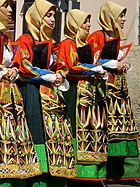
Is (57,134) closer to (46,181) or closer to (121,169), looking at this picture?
(46,181)

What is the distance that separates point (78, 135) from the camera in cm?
627

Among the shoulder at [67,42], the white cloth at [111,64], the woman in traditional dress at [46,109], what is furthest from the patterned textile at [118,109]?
the woman in traditional dress at [46,109]

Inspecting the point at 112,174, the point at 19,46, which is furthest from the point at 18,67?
the point at 112,174

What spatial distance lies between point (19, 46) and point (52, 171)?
116 cm

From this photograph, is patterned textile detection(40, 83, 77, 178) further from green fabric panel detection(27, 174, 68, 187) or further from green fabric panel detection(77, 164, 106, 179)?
green fabric panel detection(77, 164, 106, 179)

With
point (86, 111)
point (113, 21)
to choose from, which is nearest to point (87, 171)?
point (86, 111)

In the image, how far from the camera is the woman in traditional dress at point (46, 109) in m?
5.68

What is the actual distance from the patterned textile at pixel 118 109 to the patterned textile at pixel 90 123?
0.48m

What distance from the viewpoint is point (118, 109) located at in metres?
6.88

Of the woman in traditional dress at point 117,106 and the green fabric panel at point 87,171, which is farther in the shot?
the woman in traditional dress at point 117,106

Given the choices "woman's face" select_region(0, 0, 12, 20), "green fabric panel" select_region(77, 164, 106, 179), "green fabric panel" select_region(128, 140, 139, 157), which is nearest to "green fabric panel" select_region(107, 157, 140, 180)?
"green fabric panel" select_region(128, 140, 139, 157)

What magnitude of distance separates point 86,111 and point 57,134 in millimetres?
676

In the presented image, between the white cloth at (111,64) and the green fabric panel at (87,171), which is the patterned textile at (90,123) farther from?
the white cloth at (111,64)

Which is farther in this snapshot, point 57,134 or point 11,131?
point 57,134
